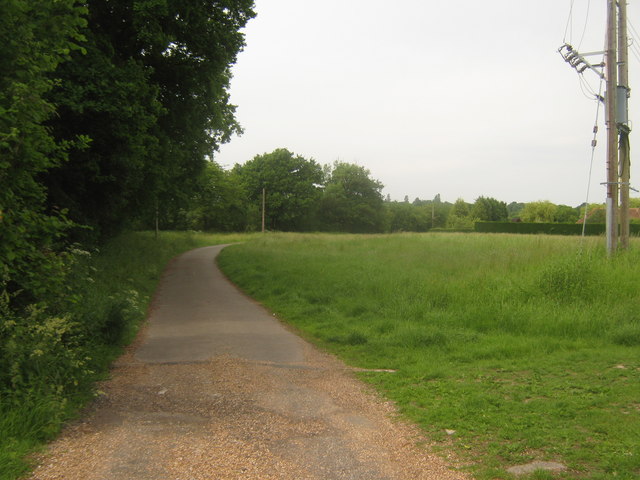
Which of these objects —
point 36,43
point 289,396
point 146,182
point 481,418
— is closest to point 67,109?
point 146,182

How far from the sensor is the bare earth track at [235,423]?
13.1 feet

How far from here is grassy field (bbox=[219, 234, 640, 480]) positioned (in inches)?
175

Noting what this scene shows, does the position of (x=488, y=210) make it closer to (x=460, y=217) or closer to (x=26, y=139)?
(x=460, y=217)

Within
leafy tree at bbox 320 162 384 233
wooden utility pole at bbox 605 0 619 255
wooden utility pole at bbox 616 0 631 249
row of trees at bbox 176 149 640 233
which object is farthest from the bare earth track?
leafy tree at bbox 320 162 384 233

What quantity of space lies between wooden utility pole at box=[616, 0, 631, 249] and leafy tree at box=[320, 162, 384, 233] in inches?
2963

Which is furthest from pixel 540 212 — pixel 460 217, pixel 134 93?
pixel 134 93

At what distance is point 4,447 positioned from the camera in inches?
155

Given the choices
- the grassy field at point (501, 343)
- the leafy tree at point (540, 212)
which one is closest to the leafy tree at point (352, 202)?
the leafy tree at point (540, 212)

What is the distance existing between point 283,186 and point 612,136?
66.9 m

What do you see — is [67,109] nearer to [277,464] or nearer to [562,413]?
[277,464]

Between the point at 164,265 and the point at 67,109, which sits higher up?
the point at 67,109

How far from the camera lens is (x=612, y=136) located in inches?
479

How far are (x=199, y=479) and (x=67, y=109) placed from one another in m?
9.85

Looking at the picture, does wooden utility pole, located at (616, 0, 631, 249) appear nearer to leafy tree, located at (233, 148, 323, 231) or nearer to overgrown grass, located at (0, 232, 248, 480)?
overgrown grass, located at (0, 232, 248, 480)
